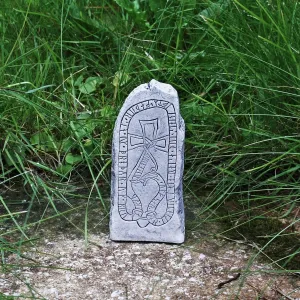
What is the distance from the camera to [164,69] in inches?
116

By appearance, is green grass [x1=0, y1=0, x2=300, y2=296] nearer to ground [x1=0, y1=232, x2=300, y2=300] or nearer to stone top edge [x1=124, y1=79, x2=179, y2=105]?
ground [x1=0, y1=232, x2=300, y2=300]

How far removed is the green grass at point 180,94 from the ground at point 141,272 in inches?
4.1

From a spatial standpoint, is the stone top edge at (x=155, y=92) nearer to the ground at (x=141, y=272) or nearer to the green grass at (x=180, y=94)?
the green grass at (x=180, y=94)

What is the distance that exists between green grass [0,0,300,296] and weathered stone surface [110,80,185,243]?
137 millimetres

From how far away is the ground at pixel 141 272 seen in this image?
2.19 meters

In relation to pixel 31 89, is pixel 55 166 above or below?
below

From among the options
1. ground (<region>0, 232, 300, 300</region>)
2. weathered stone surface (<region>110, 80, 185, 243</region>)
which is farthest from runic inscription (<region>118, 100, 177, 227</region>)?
ground (<region>0, 232, 300, 300</region>)

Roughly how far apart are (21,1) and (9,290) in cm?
145

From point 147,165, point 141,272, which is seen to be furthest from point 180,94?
point 141,272

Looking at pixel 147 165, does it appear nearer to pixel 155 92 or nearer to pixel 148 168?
pixel 148 168

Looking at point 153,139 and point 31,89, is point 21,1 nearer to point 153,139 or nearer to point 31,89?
point 31,89

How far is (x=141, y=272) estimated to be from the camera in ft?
7.50

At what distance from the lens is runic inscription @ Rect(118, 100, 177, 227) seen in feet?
7.83

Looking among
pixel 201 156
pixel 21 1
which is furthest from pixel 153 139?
pixel 21 1
